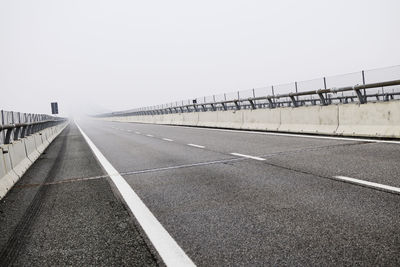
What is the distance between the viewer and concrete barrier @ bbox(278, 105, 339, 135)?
13422 mm

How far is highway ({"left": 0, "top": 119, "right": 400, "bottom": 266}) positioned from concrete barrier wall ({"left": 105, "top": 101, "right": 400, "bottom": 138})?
78.8 inches

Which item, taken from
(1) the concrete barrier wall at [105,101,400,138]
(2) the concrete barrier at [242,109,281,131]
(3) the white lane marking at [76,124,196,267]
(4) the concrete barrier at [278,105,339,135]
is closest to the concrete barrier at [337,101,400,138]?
(1) the concrete barrier wall at [105,101,400,138]

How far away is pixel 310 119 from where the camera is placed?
14688mm

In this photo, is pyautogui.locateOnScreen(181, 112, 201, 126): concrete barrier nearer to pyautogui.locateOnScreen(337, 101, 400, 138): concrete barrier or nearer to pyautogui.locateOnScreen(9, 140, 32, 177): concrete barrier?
pyautogui.locateOnScreen(337, 101, 400, 138): concrete barrier

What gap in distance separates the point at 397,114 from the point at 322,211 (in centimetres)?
750

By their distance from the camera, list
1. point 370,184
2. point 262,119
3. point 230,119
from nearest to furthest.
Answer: point 370,184 → point 262,119 → point 230,119

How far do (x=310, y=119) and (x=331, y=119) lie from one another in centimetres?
127

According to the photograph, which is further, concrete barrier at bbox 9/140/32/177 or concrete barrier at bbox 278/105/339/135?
concrete barrier at bbox 278/105/339/135

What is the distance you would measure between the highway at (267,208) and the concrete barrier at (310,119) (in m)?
4.00

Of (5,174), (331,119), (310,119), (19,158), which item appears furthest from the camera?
(310,119)

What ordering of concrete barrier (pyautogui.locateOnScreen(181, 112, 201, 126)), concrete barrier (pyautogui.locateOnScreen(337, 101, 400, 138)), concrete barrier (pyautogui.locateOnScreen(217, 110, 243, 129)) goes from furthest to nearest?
concrete barrier (pyautogui.locateOnScreen(181, 112, 201, 126))
concrete barrier (pyautogui.locateOnScreen(217, 110, 243, 129))
concrete barrier (pyautogui.locateOnScreen(337, 101, 400, 138))

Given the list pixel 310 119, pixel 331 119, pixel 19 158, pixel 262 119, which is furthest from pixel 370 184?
pixel 262 119

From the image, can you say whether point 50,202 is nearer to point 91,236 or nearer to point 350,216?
point 91,236

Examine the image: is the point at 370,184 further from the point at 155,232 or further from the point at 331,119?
the point at 331,119
